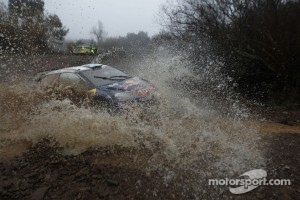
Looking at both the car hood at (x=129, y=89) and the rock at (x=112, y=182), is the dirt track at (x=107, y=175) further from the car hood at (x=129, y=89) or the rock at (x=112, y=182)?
the car hood at (x=129, y=89)

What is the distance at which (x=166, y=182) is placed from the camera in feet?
16.3

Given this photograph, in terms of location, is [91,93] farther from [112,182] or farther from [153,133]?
[112,182]

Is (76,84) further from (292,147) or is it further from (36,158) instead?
(292,147)

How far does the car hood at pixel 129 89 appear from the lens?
24.5 feet

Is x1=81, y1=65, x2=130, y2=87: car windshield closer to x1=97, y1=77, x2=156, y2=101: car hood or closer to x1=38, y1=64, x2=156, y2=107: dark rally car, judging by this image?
x1=38, y1=64, x2=156, y2=107: dark rally car

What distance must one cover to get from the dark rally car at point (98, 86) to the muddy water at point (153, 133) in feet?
1.09

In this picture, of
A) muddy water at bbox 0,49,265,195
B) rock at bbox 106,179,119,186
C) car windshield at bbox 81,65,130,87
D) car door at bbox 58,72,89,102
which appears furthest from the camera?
car windshield at bbox 81,65,130,87

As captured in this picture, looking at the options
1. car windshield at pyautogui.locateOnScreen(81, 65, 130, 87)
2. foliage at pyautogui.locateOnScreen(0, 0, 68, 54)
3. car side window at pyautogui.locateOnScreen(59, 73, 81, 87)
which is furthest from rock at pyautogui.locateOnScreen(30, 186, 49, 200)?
foliage at pyautogui.locateOnScreen(0, 0, 68, 54)

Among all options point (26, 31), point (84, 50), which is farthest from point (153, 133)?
point (84, 50)

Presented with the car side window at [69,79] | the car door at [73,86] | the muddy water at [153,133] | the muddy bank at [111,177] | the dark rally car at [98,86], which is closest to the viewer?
the muddy bank at [111,177]

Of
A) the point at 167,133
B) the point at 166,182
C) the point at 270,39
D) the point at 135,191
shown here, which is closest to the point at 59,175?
the point at 135,191

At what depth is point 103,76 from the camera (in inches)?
326

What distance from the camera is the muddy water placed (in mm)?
5469

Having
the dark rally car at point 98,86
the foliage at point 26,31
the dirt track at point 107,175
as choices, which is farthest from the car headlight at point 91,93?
the foliage at point 26,31
